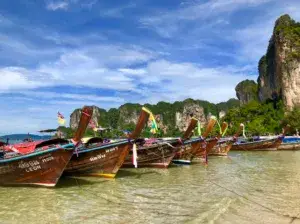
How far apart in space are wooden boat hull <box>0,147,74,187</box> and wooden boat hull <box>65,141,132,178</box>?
7.27 ft

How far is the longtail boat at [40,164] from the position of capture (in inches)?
486

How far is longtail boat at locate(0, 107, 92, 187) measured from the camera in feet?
40.5

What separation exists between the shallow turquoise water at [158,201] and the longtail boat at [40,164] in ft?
1.35

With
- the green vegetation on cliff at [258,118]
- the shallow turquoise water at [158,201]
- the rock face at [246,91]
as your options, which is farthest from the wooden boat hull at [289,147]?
the rock face at [246,91]

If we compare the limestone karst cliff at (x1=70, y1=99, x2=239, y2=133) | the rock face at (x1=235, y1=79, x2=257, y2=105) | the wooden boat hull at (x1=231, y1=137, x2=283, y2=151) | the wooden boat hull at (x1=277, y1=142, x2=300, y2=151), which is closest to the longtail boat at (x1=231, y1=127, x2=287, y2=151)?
the wooden boat hull at (x1=231, y1=137, x2=283, y2=151)

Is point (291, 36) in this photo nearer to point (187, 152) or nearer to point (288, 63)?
point (288, 63)

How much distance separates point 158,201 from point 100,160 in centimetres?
524

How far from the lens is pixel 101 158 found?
15.0 metres

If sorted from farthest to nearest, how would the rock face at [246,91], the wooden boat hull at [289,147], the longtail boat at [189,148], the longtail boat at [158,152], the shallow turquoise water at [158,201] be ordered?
the rock face at [246,91], the wooden boat hull at [289,147], the longtail boat at [189,148], the longtail boat at [158,152], the shallow turquoise water at [158,201]

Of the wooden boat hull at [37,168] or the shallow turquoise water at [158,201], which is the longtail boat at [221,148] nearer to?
the shallow turquoise water at [158,201]

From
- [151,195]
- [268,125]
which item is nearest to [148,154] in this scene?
[151,195]

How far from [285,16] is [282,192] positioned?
76.1m

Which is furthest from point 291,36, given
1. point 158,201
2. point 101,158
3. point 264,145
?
point 158,201

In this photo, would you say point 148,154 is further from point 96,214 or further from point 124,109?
point 124,109
